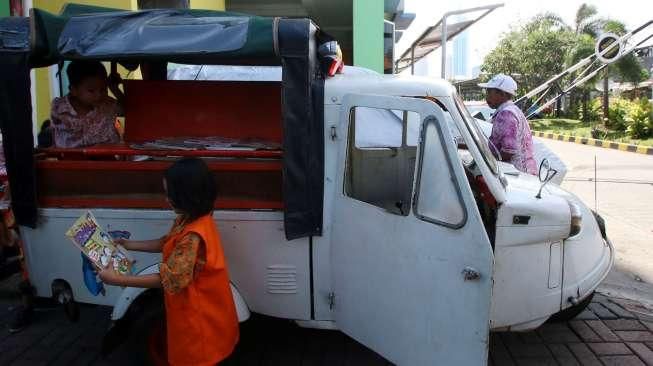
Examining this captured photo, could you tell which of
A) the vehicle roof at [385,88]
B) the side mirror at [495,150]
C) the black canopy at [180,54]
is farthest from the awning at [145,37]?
the side mirror at [495,150]

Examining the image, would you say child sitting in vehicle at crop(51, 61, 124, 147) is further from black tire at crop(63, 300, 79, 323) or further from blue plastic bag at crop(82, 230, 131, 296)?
black tire at crop(63, 300, 79, 323)

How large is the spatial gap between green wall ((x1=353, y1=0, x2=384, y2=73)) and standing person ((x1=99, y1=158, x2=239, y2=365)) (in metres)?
7.88

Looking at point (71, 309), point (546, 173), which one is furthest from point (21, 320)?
point (546, 173)

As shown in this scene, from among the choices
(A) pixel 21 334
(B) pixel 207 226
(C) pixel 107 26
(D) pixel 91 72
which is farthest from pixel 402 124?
(A) pixel 21 334

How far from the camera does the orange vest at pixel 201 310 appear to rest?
256 cm

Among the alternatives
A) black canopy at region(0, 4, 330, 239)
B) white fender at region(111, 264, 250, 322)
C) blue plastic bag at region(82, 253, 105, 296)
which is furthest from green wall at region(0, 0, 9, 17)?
white fender at region(111, 264, 250, 322)

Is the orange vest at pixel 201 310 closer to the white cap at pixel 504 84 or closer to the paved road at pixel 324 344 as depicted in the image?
the paved road at pixel 324 344

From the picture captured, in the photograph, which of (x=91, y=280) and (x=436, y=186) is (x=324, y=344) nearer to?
(x=91, y=280)

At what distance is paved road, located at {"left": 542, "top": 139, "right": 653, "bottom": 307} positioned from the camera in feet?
16.8

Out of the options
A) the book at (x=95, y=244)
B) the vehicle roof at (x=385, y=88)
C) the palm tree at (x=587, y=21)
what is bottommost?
the book at (x=95, y=244)

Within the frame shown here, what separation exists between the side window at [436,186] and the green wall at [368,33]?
7645mm

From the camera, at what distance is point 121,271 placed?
8.76ft

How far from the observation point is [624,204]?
328 inches

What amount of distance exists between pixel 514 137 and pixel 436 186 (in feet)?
7.79
